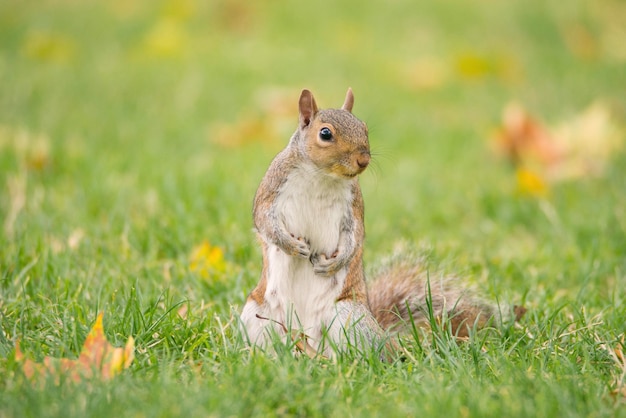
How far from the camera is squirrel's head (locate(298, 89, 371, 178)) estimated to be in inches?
91.0

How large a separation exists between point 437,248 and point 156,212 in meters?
1.37

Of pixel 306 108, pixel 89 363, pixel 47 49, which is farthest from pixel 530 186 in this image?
pixel 47 49

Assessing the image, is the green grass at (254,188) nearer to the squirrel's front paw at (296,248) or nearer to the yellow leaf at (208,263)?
the yellow leaf at (208,263)

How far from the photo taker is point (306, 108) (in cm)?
246

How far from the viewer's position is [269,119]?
211 inches

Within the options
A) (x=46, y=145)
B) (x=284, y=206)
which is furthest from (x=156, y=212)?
(x=284, y=206)

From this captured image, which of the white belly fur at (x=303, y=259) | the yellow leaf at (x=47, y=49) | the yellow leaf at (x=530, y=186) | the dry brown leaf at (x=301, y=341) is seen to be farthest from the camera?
the yellow leaf at (x=47, y=49)

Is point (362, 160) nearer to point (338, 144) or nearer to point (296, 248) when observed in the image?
point (338, 144)

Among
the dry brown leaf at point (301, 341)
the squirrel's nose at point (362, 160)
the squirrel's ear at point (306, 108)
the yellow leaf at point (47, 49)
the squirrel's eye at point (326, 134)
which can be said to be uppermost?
the yellow leaf at point (47, 49)

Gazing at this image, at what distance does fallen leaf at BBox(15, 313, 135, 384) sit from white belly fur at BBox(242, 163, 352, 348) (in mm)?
491

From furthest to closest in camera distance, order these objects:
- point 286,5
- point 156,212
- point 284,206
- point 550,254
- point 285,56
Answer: point 286,5 < point 285,56 < point 156,212 < point 550,254 < point 284,206

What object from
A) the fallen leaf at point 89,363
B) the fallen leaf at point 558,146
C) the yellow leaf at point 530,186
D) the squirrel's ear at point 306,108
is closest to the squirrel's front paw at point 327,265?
the squirrel's ear at point 306,108

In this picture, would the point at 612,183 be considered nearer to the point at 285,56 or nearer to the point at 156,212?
the point at 156,212

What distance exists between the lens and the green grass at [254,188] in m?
1.96
